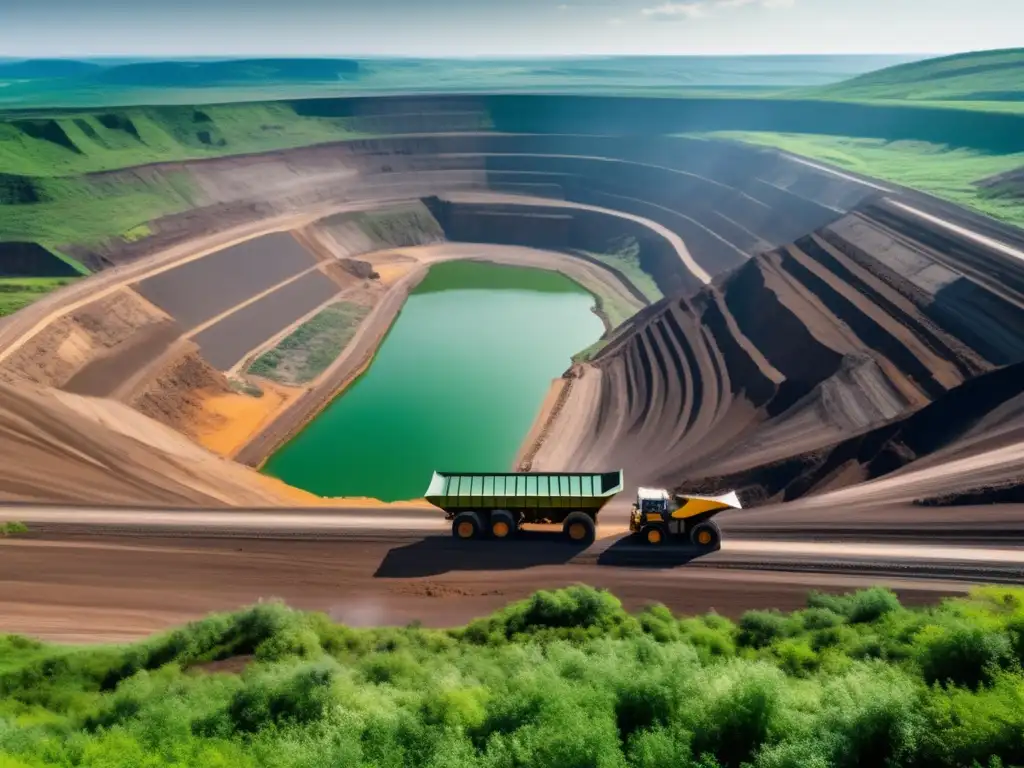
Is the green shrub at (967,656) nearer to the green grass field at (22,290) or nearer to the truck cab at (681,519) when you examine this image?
the truck cab at (681,519)

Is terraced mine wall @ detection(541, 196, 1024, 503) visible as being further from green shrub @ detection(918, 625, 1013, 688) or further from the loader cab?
green shrub @ detection(918, 625, 1013, 688)

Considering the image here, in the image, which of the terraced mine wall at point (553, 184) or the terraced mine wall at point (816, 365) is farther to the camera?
the terraced mine wall at point (553, 184)

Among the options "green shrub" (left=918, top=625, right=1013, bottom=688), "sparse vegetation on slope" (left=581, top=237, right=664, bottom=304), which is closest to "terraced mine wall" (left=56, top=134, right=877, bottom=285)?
"sparse vegetation on slope" (left=581, top=237, right=664, bottom=304)

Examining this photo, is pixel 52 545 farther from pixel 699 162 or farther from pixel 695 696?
pixel 699 162

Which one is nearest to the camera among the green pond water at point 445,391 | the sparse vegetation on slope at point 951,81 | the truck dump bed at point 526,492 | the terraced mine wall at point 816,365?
the truck dump bed at point 526,492

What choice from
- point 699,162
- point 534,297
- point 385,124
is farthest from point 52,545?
point 385,124

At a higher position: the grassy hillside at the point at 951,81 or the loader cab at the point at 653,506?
the grassy hillside at the point at 951,81

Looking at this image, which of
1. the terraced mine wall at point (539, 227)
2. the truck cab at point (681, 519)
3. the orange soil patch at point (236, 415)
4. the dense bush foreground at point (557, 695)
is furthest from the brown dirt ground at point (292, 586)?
the terraced mine wall at point (539, 227)
